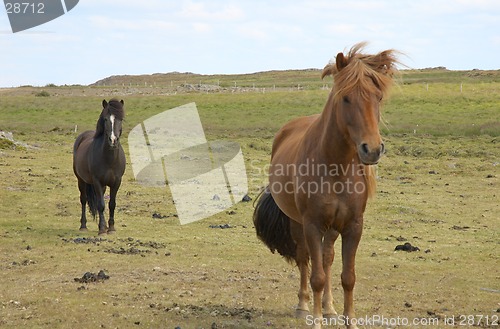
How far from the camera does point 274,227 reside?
8.38 m

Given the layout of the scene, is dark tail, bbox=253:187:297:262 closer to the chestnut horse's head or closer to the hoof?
the hoof

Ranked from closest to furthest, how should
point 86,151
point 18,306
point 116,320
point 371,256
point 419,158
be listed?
point 116,320 < point 18,306 < point 371,256 < point 86,151 < point 419,158

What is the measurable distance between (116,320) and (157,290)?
4.51 feet

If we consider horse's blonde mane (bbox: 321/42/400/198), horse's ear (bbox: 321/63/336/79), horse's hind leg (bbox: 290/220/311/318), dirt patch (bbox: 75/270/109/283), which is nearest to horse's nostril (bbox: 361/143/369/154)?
horse's blonde mane (bbox: 321/42/400/198)

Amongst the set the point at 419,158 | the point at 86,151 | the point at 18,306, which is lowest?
the point at 419,158

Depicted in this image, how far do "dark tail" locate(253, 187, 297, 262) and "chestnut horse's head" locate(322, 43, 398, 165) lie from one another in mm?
2592

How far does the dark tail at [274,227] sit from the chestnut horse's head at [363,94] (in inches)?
102

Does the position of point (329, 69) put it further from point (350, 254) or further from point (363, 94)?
point (350, 254)

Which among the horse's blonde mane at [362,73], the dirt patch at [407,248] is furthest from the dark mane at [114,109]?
the horse's blonde mane at [362,73]

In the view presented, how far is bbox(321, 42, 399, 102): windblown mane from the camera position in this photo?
18.9 ft

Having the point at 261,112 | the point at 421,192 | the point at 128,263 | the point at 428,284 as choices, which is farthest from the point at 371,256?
the point at 261,112

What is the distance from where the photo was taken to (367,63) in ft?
19.8

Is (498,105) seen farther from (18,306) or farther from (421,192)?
(18,306)

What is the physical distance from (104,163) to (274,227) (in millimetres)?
6237
